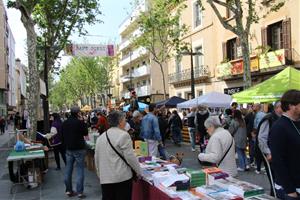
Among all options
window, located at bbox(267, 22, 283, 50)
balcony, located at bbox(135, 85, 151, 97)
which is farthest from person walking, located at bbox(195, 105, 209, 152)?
balcony, located at bbox(135, 85, 151, 97)

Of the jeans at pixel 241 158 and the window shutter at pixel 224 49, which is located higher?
the window shutter at pixel 224 49

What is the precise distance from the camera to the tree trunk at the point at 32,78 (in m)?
14.9

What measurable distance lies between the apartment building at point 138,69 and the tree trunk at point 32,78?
26.5 m

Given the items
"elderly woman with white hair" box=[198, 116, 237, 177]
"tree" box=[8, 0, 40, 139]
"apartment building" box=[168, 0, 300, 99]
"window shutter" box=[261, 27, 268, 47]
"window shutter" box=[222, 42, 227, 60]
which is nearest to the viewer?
"elderly woman with white hair" box=[198, 116, 237, 177]

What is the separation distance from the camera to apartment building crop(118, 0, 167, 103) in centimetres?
5047

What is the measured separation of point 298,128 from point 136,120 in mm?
9970

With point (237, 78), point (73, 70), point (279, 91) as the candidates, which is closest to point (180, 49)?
point (237, 78)

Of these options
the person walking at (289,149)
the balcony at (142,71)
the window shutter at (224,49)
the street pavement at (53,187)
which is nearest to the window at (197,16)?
the window shutter at (224,49)

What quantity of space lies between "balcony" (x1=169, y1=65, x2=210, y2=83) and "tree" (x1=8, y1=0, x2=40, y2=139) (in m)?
18.6

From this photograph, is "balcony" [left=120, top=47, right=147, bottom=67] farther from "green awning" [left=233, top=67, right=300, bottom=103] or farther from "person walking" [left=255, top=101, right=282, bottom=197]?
"person walking" [left=255, top=101, right=282, bottom=197]

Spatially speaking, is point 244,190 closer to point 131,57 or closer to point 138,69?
point 138,69

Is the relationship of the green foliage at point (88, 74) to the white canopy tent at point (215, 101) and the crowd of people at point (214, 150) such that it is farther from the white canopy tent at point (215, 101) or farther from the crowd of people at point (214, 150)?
the crowd of people at point (214, 150)

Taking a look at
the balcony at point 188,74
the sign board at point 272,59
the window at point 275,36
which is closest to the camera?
the sign board at point 272,59

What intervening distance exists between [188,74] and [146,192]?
97.1 ft
